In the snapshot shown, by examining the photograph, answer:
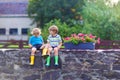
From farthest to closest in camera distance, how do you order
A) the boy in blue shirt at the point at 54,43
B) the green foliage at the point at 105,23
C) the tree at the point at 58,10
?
the tree at the point at 58,10 < the green foliage at the point at 105,23 < the boy in blue shirt at the point at 54,43

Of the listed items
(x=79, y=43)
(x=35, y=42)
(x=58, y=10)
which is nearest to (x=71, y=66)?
(x=79, y=43)

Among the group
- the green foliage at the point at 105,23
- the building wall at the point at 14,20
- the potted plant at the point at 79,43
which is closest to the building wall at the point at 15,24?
the building wall at the point at 14,20

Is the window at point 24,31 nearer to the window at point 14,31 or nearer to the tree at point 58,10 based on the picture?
the window at point 14,31

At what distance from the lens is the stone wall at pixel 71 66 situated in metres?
9.55

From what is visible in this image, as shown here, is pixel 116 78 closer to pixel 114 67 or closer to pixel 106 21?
pixel 114 67

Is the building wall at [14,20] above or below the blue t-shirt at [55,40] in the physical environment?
above

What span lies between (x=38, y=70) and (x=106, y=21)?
19.9m

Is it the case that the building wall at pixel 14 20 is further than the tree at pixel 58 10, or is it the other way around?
the building wall at pixel 14 20

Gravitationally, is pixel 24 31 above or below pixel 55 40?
above

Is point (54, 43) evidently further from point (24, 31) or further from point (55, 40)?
point (24, 31)

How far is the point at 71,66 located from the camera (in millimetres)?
9586

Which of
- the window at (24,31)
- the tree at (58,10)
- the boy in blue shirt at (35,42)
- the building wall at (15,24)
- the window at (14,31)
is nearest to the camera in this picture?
the boy in blue shirt at (35,42)

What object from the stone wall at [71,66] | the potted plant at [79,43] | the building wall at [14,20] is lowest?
the stone wall at [71,66]

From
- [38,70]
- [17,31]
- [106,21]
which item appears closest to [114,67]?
[38,70]
